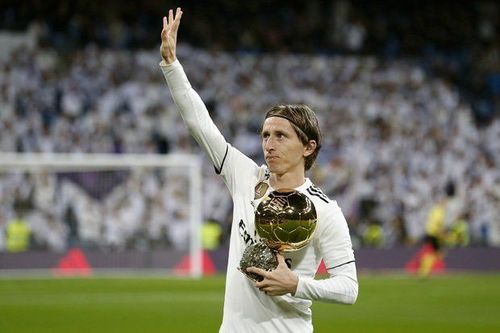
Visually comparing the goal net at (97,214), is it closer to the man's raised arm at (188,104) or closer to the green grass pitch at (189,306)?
the green grass pitch at (189,306)

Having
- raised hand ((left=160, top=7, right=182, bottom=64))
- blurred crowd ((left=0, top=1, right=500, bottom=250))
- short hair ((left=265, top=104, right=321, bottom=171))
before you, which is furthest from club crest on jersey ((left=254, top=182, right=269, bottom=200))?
blurred crowd ((left=0, top=1, right=500, bottom=250))

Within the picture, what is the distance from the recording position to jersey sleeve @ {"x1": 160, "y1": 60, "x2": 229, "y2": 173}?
4473 mm

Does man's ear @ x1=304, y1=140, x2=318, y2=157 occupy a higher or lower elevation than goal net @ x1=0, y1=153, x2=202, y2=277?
higher

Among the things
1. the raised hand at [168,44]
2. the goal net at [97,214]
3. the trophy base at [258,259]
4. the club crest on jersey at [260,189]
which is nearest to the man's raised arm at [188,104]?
the raised hand at [168,44]

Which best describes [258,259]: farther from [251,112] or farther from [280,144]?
[251,112]

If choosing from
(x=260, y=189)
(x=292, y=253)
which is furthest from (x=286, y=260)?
(x=260, y=189)

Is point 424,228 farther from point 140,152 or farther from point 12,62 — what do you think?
point 12,62

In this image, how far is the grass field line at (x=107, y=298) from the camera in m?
15.9

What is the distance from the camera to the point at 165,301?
16141mm

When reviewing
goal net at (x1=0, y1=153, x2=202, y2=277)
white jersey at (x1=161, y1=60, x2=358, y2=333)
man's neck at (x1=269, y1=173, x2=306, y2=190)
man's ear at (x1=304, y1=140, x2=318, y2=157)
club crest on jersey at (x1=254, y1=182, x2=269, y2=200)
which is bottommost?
goal net at (x1=0, y1=153, x2=202, y2=277)

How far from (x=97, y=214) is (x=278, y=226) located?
18.6m

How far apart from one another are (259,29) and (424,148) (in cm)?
590

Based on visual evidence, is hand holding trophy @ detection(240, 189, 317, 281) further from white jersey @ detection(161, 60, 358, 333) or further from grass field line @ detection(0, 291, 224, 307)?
grass field line @ detection(0, 291, 224, 307)

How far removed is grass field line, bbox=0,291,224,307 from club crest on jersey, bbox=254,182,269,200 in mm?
11269
